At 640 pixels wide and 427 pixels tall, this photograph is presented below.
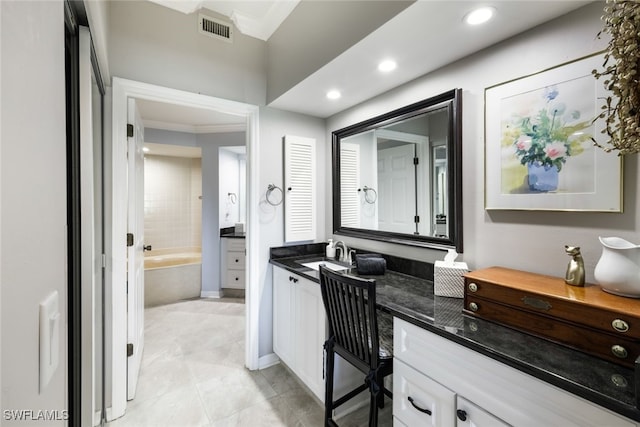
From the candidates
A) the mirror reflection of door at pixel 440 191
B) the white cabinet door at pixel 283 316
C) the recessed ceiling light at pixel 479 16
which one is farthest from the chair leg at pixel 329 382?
the recessed ceiling light at pixel 479 16

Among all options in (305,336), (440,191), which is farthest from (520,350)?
(305,336)

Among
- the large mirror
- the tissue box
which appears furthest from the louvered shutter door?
the tissue box

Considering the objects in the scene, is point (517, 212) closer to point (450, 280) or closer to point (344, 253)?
point (450, 280)

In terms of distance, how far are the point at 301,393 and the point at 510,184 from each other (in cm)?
194

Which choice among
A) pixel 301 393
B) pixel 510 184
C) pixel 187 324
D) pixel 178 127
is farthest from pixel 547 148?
pixel 178 127

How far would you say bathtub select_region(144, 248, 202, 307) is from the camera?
3883 millimetres

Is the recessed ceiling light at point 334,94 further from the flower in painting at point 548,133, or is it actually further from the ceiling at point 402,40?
the flower in painting at point 548,133

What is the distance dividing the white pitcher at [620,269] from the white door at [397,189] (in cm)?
98

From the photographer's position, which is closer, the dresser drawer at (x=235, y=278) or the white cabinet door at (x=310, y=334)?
the white cabinet door at (x=310, y=334)

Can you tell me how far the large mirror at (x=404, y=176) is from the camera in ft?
5.47

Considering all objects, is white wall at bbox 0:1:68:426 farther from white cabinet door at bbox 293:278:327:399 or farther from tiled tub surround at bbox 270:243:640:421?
white cabinet door at bbox 293:278:327:399

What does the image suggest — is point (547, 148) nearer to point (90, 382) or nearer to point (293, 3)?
point (293, 3)

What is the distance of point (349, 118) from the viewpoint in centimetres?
247

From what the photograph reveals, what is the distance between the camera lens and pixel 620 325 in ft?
2.81
